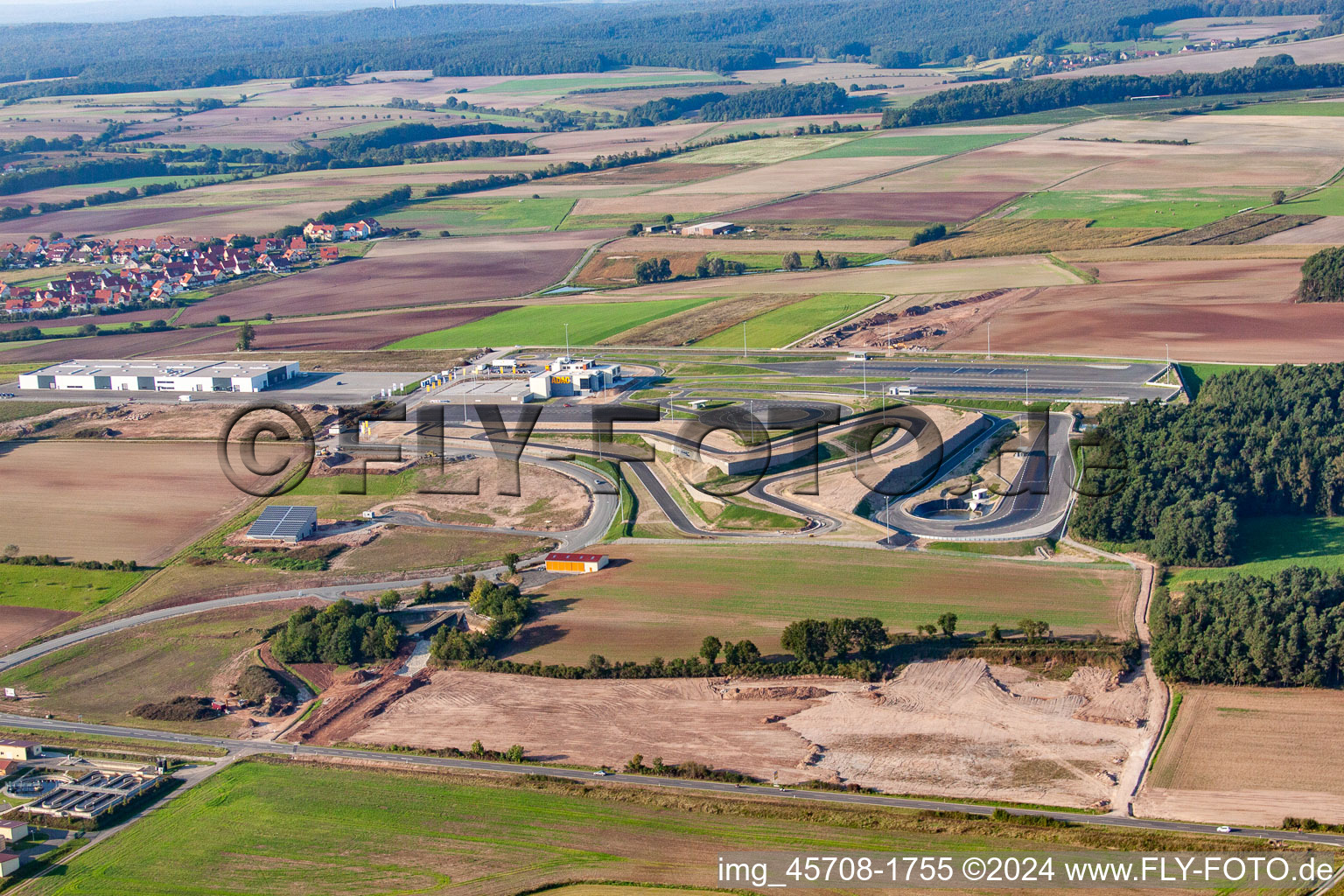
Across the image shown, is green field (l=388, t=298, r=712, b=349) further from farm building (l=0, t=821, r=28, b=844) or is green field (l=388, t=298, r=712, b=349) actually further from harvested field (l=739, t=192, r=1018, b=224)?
farm building (l=0, t=821, r=28, b=844)

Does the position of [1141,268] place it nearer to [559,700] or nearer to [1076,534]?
[1076,534]

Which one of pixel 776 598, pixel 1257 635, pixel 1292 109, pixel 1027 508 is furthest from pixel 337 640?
pixel 1292 109

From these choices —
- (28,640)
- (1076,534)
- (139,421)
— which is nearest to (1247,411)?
(1076,534)

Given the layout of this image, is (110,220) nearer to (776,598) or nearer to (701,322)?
(701,322)

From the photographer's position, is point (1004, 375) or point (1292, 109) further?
point (1292, 109)

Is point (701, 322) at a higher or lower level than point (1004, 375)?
higher
